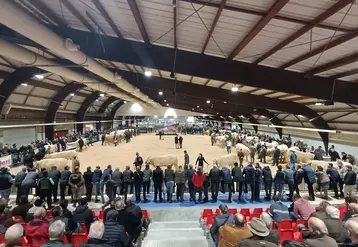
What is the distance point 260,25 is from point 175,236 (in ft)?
17.2

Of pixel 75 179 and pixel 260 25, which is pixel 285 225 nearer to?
pixel 260 25

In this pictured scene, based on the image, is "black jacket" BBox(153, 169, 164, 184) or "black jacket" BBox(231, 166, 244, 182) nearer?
"black jacket" BBox(153, 169, 164, 184)

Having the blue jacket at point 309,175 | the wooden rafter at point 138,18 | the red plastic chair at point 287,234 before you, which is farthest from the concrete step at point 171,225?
the wooden rafter at point 138,18

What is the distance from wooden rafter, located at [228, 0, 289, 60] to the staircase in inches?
189

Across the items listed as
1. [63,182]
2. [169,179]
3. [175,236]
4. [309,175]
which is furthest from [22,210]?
[309,175]

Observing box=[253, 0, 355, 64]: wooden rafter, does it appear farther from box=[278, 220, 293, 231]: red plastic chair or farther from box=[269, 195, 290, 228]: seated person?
box=[278, 220, 293, 231]: red plastic chair

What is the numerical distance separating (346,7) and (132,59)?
250 inches

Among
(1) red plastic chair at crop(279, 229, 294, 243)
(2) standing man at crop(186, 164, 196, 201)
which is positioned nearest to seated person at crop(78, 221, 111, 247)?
(1) red plastic chair at crop(279, 229, 294, 243)

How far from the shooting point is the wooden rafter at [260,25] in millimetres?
4237

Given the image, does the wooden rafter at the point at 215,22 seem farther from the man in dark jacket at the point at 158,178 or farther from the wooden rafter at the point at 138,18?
the man in dark jacket at the point at 158,178

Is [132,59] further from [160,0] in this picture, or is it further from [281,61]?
[281,61]

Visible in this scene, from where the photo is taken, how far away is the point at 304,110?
16.8m

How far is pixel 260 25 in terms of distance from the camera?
521cm

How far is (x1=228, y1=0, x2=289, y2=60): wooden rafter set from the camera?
424 centimetres
